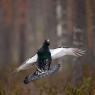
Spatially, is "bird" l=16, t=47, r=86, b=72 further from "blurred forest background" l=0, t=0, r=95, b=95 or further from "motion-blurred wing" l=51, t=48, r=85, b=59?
"blurred forest background" l=0, t=0, r=95, b=95

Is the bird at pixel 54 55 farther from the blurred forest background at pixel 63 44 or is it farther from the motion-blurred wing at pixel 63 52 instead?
the blurred forest background at pixel 63 44

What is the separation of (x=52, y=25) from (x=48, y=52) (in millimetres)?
16608

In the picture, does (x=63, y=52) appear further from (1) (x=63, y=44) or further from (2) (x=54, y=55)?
(1) (x=63, y=44)

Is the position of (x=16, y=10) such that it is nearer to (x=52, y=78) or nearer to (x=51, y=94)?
(x=52, y=78)

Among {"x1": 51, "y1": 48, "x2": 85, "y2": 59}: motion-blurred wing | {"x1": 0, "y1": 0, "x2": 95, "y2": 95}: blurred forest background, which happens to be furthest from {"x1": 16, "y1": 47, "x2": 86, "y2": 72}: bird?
{"x1": 0, "y1": 0, "x2": 95, "y2": 95}: blurred forest background

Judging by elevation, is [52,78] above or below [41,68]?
below

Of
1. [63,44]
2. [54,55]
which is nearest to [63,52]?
[54,55]

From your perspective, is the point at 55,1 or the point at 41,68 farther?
the point at 55,1

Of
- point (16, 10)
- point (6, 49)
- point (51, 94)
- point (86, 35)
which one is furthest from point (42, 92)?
point (16, 10)

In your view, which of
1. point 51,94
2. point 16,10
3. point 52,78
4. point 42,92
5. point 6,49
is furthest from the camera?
point 16,10

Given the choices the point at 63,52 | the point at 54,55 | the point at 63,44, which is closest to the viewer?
the point at 54,55

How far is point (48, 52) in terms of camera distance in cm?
800

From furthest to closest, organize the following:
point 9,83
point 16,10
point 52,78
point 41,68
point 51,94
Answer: point 16,10
point 52,78
point 9,83
point 51,94
point 41,68

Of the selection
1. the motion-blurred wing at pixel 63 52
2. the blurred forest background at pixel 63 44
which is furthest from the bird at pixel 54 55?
the blurred forest background at pixel 63 44
